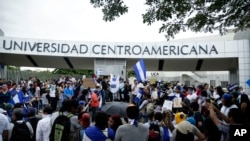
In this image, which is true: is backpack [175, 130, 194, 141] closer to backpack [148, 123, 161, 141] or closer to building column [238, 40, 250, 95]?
backpack [148, 123, 161, 141]

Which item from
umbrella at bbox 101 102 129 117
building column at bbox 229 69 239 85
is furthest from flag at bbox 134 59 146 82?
building column at bbox 229 69 239 85

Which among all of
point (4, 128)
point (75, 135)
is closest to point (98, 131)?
point (75, 135)

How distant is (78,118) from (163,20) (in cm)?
311

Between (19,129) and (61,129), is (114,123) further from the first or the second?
(19,129)

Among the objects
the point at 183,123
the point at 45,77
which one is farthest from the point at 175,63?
the point at 183,123

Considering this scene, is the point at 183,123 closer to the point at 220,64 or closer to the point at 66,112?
the point at 66,112

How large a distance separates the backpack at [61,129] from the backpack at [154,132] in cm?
161

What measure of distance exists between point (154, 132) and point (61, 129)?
71.8 inches

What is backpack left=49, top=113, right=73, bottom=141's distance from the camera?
15.1 ft

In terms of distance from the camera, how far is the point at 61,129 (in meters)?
4.60

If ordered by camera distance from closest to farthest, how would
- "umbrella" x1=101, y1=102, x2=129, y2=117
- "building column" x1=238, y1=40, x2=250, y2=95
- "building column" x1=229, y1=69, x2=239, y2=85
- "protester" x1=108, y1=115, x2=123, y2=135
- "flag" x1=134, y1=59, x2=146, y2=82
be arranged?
"protester" x1=108, y1=115, x2=123, y2=135, "umbrella" x1=101, y1=102, x2=129, y2=117, "flag" x1=134, y1=59, x2=146, y2=82, "building column" x1=238, y1=40, x2=250, y2=95, "building column" x1=229, y1=69, x2=239, y2=85

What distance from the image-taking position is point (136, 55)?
2516 cm

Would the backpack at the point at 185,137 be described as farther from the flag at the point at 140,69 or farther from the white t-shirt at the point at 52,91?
the white t-shirt at the point at 52,91

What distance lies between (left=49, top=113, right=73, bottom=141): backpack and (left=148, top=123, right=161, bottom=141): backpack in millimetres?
1608
